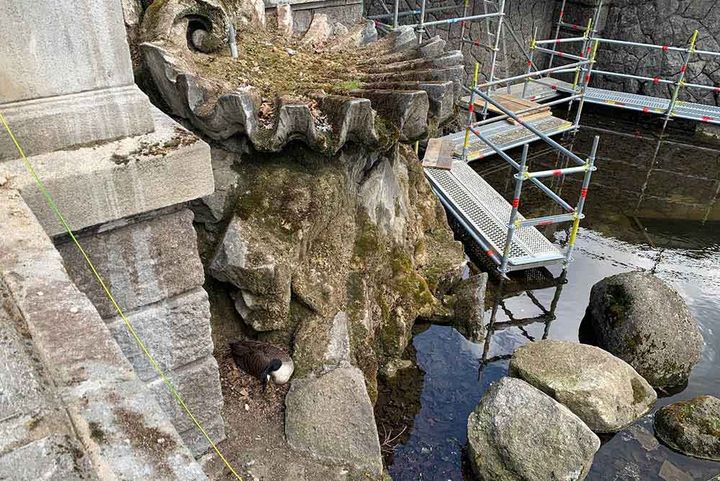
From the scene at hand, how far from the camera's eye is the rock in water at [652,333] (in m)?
5.45

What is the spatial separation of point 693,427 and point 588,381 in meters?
0.89

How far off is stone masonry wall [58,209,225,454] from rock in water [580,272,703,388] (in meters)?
4.00

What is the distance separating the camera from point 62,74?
7.09ft

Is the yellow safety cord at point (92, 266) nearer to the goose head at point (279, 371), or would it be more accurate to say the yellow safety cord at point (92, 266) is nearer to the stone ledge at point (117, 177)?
the stone ledge at point (117, 177)

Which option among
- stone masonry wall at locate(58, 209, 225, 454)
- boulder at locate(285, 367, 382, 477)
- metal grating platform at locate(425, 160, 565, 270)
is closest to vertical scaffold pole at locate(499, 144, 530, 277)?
metal grating platform at locate(425, 160, 565, 270)

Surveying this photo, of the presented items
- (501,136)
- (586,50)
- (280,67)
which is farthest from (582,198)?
(586,50)

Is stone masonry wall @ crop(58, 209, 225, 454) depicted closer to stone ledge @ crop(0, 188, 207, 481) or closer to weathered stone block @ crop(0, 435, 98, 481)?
stone ledge @ crop(0, 188, 207, 481)

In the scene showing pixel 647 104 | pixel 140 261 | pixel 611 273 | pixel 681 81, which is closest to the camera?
pixel 140 261

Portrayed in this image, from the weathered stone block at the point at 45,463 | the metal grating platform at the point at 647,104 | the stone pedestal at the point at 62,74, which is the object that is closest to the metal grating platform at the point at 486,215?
the metal grating platform at the point at 647,104

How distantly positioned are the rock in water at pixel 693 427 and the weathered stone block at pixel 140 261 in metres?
4.10

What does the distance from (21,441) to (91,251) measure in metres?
1.19

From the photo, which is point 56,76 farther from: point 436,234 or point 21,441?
point 436,234

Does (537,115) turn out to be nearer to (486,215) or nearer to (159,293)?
Answer: (486,215)

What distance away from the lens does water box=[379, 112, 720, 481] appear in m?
4.69
